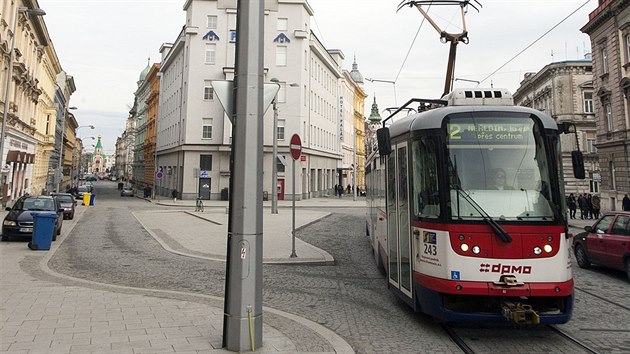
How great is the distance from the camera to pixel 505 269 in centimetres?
506

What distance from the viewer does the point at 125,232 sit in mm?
17812

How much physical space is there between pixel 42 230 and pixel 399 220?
11.6m

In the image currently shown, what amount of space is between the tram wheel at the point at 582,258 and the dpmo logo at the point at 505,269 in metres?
7.32

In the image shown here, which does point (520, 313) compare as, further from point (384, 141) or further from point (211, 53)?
point (211, 53)

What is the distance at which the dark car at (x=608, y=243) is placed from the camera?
30.6 ft

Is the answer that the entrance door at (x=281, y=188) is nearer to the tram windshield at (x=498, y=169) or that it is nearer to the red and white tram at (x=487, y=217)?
the red and white tram at (x=487, y=217)

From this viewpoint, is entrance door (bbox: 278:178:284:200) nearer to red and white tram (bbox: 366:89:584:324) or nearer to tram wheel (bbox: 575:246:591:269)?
tram wheel (bbox: 575:246:591:269)

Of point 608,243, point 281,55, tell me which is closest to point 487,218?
point 608,243

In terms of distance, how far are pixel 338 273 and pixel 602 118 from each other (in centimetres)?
3148

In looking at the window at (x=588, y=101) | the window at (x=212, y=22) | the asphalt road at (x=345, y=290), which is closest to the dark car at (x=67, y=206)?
the asphalt road at (x=345, y=290)

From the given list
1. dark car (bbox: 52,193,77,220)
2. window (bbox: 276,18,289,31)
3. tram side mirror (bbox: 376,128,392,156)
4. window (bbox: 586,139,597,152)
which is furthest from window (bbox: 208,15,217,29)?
window (bbox: 586,139,597,152)

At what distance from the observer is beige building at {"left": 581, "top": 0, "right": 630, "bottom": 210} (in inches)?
1112

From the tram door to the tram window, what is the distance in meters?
0.26

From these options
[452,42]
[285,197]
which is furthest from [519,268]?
[285,197]
